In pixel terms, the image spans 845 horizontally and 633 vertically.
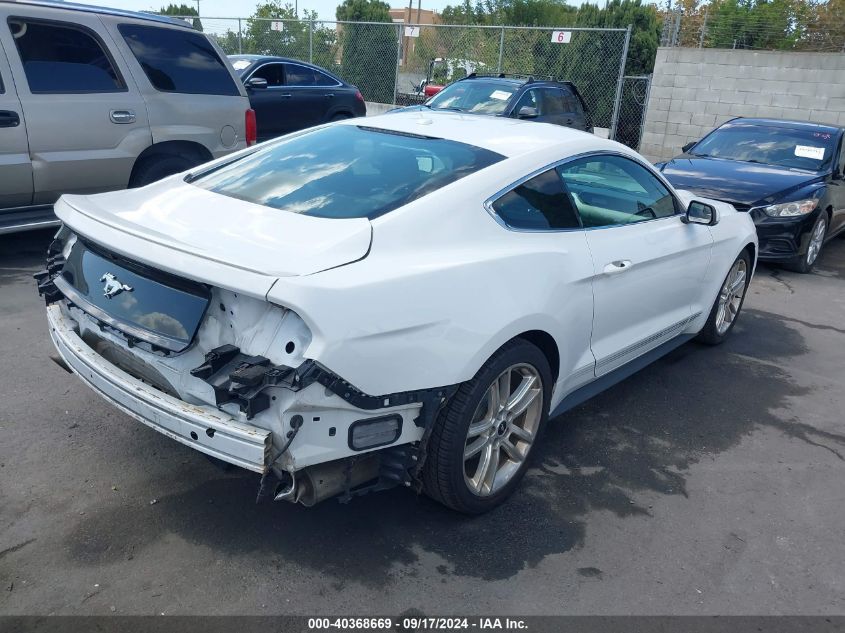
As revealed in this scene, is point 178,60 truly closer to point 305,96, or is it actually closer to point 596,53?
point 305,96

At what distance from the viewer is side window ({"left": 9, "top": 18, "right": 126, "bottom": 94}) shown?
236 inches

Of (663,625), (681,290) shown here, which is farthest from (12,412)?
(681,290)

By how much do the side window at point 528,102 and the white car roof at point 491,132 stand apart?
7.58 metres

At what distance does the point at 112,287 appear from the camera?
293 cm

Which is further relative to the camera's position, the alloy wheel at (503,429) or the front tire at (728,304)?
the front tire at (728,304)

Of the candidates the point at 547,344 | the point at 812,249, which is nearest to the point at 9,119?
the point at 547,344

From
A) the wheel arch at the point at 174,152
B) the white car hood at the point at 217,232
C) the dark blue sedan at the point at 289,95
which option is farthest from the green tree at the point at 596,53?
the white car hood at the point at 217,232

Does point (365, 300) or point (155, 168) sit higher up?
point (365, 300)

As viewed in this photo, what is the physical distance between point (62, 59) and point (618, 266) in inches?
202

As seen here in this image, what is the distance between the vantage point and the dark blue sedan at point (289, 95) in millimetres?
11906

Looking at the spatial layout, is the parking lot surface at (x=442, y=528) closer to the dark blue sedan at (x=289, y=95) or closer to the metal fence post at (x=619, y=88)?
the dark blue sedan at (x=289, y=95)

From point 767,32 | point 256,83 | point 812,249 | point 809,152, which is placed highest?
point 767,32

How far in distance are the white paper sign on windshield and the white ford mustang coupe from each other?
5645mm

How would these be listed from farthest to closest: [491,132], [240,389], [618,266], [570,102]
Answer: [570,102], [491,132], [618,266], [240,389]
